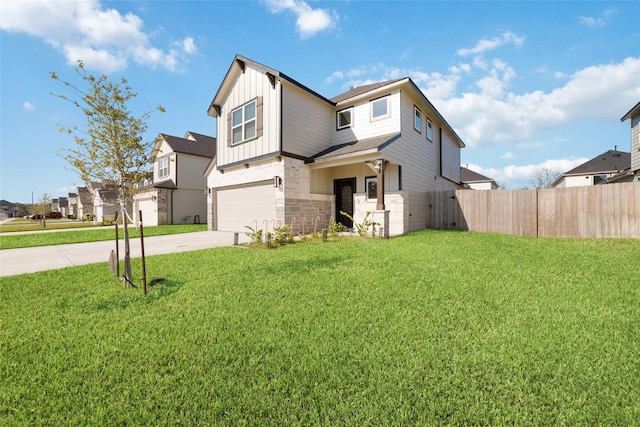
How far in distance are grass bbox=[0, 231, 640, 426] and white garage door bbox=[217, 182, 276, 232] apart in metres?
7.06

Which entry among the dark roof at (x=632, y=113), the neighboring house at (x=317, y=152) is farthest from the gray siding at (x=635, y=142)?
the neighboring house at (x=317, y=152)

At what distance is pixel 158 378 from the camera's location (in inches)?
81.7

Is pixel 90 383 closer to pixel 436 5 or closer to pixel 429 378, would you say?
pixel 429 378

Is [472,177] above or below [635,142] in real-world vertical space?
above

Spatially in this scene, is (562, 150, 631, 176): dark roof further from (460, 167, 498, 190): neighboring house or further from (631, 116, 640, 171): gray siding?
(631, 116, 640, 171): gray siding

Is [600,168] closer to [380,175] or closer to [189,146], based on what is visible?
[380,175]

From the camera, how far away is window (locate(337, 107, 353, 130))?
12188 mm

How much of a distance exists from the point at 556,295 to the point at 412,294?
2.06 metres

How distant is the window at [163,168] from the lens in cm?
2127

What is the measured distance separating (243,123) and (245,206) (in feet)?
13.3

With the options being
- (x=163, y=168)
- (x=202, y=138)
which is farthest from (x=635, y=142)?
(x=163, y=168)

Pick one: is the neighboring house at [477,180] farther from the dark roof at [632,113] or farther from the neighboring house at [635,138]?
the dark roof at [632,113]

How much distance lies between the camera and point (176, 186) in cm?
2031

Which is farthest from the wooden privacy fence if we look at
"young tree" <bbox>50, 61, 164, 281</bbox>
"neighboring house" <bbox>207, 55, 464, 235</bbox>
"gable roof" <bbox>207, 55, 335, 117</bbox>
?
"young tree" <bbox>50, 61, 164, 281</bbox>
